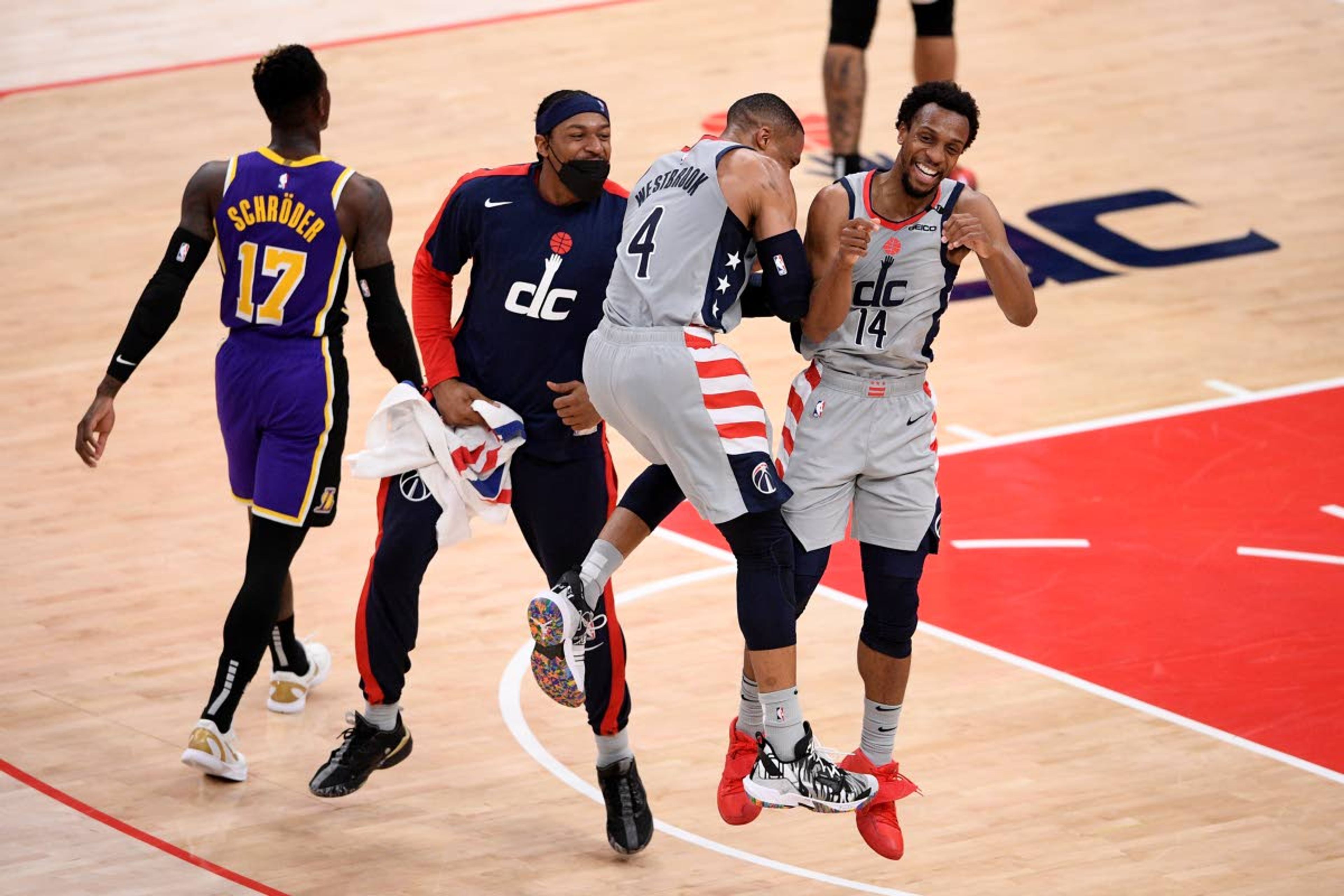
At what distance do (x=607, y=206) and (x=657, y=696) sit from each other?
221 centimetres

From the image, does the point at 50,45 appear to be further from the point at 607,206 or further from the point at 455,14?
the point at 607,206

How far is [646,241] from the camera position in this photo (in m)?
6.46

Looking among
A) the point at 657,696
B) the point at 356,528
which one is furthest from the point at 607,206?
the point at 356,528

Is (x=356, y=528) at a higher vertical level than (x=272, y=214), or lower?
lower

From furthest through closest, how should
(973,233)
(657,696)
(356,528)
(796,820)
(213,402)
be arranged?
(213,402) → (356,528) → (657,696) → (796,820) → (973,233)

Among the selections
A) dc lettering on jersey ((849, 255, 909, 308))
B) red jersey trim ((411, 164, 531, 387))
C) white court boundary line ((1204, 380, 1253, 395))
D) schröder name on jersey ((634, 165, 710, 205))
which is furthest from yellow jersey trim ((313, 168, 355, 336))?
white court boundary line ((1204, 380, 1253, 395))

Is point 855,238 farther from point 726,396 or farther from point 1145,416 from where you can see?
point 1145,416

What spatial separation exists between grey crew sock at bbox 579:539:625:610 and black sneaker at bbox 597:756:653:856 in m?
0.74

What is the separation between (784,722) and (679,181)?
65.6 inches

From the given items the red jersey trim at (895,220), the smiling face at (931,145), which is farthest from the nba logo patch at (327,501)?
the smiling face at (931,145)

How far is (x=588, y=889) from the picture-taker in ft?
23.1

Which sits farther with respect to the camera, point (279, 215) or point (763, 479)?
point (279, 215)

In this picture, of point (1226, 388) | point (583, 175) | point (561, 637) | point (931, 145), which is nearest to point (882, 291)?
point (931, 145)

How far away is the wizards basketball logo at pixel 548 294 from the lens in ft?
22.4
